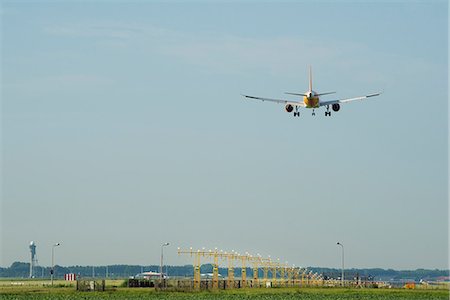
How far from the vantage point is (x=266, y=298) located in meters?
93.8

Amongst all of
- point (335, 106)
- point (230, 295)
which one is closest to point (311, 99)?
point (335, 106)

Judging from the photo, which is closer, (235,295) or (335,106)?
(335,106)

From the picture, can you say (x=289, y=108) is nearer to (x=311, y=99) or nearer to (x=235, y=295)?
(x=311, y=99)

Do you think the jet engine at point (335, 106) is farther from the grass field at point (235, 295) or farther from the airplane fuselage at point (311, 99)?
the grass field at point (235, 295)

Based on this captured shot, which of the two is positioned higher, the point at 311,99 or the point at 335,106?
the point at 311,99

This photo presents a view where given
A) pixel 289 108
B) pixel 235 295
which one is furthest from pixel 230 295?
pixel 289 108

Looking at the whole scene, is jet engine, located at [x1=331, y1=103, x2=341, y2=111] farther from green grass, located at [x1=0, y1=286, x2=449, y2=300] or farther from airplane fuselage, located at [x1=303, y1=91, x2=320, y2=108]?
green grass, located at [x1=0, y1=286, x2=449, y2=300]

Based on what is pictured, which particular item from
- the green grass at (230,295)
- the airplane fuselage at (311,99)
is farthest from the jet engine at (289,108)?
the green grass at (230,295)

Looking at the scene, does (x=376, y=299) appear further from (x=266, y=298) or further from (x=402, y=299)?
(x=266, y=298)

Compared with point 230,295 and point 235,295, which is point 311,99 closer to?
point 235,295

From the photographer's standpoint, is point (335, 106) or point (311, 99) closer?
point (335, 106)

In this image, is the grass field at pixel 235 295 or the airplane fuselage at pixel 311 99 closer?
the grass field at pixel 235 295

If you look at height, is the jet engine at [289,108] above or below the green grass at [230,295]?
above

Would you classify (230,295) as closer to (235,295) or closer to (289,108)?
(235,295)
